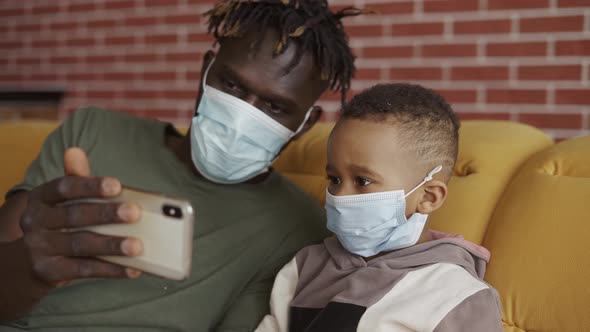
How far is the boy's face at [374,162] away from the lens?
1225 millimetres

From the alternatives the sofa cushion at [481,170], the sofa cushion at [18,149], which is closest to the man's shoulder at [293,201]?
the sofa cushion at [481,170]

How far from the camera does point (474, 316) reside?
3.63ft

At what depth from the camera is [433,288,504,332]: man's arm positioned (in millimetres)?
1092

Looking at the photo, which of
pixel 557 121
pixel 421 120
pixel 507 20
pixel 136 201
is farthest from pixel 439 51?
pixel 136 201

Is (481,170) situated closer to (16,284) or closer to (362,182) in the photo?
(362,182)

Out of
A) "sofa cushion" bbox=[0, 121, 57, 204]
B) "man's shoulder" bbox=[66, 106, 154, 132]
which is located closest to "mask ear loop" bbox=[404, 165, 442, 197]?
"man's shoulder" bbox=[66, 106, 154, 132]

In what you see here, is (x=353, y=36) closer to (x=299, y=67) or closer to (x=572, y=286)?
(x=299, y=67)

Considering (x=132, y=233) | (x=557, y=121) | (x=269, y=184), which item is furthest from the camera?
(x=557, y=121)

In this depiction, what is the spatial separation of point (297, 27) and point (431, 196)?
55cm

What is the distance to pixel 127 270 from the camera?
0.92 metres

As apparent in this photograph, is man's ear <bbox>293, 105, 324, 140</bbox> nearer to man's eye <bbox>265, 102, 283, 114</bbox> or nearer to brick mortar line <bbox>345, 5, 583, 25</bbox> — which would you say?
man's eye <bbox>265, 102, 283, 114</bbox>

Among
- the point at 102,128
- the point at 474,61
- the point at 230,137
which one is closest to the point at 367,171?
the point at 230,137

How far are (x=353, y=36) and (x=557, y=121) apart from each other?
868 millimetres

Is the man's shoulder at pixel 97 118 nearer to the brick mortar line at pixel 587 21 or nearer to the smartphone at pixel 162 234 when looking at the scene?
the smartphone at pixel 162 234
